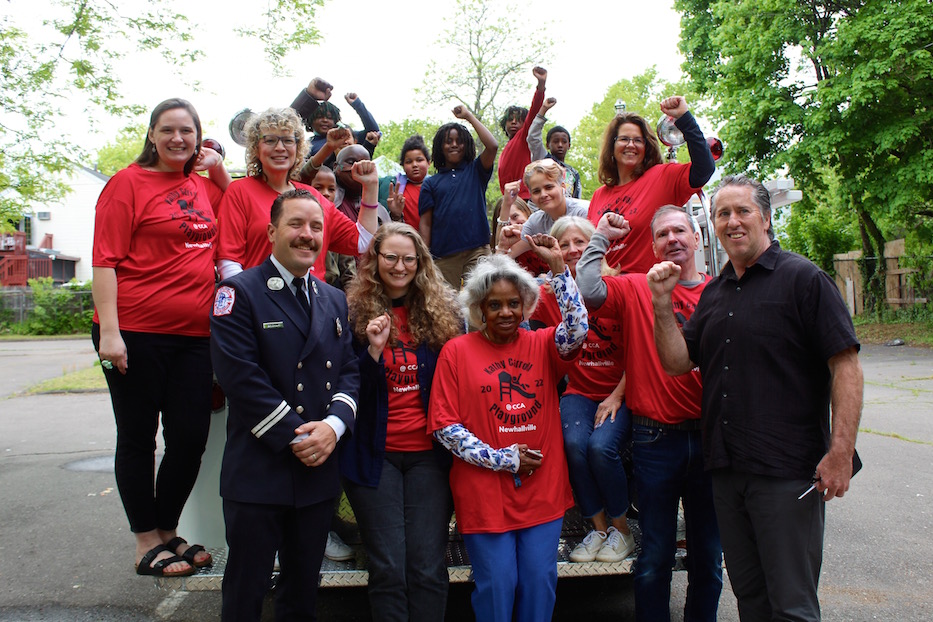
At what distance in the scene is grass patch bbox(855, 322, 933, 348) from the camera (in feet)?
53.4

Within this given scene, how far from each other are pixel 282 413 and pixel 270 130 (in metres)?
1.63

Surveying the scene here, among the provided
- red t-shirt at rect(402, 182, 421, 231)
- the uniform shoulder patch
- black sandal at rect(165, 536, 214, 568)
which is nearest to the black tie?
the uniform shoulder patch

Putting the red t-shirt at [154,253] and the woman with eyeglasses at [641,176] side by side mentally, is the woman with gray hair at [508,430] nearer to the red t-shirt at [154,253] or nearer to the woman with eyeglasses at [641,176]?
the woman with eyeglasses at [641,176]

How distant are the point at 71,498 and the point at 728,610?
17.8 ft

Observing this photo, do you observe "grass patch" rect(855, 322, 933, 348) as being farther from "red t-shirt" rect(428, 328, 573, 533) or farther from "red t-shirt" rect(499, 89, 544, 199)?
"red t-shirt" rect(428, 328, 573, 533)

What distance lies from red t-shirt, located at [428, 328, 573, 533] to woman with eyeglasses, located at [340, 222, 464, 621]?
0.42 feet

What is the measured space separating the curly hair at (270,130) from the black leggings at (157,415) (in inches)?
39.4

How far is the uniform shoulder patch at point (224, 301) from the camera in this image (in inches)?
112

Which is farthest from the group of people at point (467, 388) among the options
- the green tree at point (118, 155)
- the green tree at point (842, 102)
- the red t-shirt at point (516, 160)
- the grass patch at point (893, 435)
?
the green tree at point (118, 155)

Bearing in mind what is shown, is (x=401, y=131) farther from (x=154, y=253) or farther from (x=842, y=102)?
(x=154, y=253)

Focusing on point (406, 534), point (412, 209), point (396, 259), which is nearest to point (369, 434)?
point (406, 534)

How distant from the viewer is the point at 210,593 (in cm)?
450

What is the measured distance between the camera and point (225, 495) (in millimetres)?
2791

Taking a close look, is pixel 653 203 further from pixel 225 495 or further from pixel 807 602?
pixel 225 495
